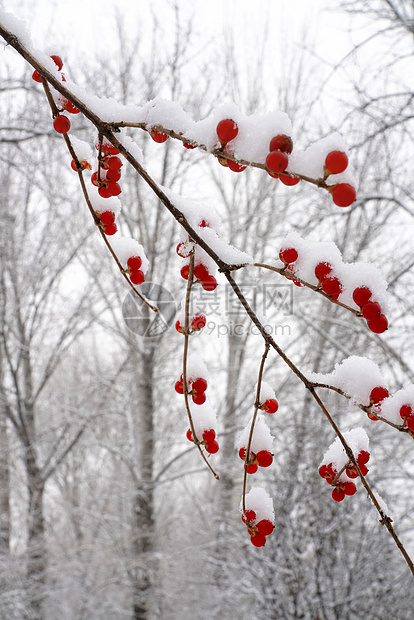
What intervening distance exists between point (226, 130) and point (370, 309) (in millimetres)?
358

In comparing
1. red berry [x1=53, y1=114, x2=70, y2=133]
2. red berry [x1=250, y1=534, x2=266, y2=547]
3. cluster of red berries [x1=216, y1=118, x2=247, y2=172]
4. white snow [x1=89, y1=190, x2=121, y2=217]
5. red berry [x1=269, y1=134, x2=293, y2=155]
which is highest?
red berry [x1=53, y1=114, x2=70, y2=133]

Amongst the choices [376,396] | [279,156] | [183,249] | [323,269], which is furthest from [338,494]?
[279,156]

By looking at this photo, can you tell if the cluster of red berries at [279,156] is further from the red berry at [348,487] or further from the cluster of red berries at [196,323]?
the red berry at [348,487]

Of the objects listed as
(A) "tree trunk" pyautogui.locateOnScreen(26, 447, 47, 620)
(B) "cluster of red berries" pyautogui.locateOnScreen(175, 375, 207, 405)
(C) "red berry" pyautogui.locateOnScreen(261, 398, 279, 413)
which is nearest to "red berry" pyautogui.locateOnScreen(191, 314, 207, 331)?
(B) "cluster of red berries" pyautogui.locateOnScreen(175, 375, 207, 405)

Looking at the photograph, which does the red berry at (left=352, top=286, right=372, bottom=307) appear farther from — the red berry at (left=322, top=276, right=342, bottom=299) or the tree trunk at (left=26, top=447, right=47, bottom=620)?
the tree trunk at (left=26, top=447, right=47, bottom=620)

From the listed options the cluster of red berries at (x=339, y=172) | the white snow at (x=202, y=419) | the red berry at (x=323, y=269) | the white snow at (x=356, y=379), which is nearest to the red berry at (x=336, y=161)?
the cluster of red berries at (x=339, y=172)

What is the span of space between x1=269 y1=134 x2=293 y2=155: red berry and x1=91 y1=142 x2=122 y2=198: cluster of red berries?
0.32m

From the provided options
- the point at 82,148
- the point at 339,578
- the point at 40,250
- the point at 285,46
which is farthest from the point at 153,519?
the point at 285,46

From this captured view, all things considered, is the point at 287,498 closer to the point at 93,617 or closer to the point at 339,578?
the point at 339,578

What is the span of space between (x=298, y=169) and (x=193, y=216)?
224 mm

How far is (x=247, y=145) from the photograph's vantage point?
1.93 ft

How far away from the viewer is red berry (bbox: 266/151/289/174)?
1.73 feet

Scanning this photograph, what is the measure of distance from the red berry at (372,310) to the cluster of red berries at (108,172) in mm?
474

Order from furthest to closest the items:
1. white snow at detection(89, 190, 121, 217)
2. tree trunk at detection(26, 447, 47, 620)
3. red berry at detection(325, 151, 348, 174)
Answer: tree trunk at detection(26, 447, 47, 620)
white snow at detection(89, 190, 121, 217)
red berry at detection(325, 151, 348, 174)
